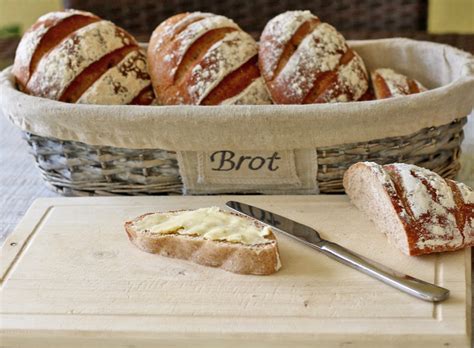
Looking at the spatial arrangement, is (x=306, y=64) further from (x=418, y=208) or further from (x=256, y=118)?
(x=418, y=208)

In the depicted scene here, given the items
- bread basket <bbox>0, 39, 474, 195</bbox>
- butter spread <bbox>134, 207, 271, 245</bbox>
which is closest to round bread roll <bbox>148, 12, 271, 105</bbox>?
bread basket <bbox>0, 39, 474, 195</bbox>

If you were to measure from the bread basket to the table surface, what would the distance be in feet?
0.26

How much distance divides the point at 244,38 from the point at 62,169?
477 millimetres

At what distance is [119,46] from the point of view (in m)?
1.51

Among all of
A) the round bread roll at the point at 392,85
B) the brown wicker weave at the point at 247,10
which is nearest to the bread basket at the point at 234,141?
the round bread roll at the point at 392,85

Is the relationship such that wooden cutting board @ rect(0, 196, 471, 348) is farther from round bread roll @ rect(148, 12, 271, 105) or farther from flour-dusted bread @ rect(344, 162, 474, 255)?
round bread roll @ rect(148, 12, 271, 105)

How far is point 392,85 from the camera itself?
1.48 meters

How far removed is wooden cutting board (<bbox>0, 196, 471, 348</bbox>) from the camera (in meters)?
0.96

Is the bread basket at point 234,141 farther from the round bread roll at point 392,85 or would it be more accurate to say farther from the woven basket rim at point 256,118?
the round bread roll at point 392,85

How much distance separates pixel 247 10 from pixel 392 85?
1.36 meters

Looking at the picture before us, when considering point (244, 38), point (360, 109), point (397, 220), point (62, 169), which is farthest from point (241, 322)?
point (244, 38)

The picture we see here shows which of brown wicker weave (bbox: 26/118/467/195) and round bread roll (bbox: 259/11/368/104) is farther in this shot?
round bread roll (bbox: 259/11/368/104)

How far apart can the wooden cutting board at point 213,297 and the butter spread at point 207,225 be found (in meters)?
0.05

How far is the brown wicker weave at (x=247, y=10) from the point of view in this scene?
2695 millimetres
